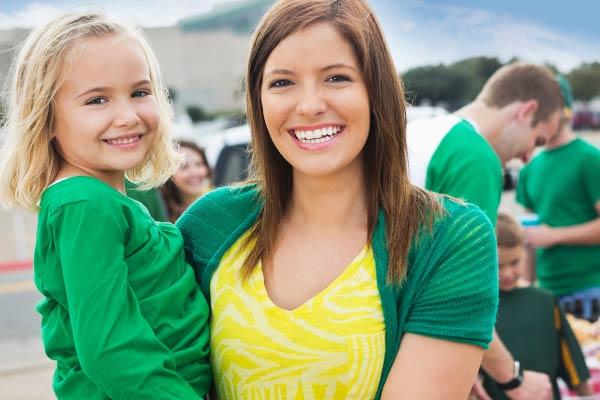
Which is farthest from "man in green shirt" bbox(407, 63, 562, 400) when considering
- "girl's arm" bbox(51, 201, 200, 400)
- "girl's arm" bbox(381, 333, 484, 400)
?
→ "girl's arm" bbox(51, 201, 200, 400)

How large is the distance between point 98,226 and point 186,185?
3569 millimetres

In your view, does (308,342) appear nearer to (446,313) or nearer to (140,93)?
(446,313)

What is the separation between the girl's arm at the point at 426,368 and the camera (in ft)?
5.41

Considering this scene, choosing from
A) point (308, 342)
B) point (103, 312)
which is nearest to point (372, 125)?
point (308, 342)

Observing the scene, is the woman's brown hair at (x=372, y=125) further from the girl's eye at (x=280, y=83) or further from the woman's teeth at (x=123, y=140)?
the woman's teeth at (x=123, y=140)

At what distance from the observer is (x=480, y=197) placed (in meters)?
2.65

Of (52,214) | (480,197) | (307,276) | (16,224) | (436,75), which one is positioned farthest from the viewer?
(436,75)

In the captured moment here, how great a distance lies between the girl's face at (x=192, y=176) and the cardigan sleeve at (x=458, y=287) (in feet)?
11.6

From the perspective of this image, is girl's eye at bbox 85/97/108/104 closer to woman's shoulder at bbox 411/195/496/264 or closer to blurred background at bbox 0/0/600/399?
blurred background at bbox 0/0/600/399

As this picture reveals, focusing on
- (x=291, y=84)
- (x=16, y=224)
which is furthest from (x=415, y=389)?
(x=16, y=224)

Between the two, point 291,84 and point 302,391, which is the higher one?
point 291,84

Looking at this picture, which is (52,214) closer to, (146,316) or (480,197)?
(146,316)

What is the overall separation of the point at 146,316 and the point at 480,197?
4.41ft

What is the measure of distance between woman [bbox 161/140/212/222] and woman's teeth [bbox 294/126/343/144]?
317 cm
